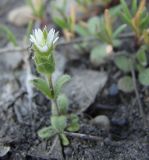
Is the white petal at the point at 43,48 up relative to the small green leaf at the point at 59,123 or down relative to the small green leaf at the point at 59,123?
up

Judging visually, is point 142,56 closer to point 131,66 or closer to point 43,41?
point 131,66

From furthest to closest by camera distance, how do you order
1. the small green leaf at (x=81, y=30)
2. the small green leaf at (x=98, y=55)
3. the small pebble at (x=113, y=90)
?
the small green leaf at (x=81, y=30)
the small green leaf at (x=98, y=55)
the small pebble at (x=113, y=90)

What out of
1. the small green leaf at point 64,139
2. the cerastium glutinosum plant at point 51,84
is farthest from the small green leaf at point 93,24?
the small green leaf at point 64,139

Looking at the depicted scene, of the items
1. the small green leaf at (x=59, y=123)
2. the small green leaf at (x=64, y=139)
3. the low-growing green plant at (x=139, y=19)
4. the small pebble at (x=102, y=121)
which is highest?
the low-growing green plant at (x=139, y=19)

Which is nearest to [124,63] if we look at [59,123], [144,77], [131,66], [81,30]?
[131,66]

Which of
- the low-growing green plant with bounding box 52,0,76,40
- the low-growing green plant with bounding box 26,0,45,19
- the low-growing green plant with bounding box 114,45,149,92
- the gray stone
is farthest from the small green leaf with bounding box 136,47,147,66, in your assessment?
the low-growing green plant with bounding box 26,0,45,19

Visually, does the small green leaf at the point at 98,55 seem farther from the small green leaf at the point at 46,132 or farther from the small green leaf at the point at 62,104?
the small green leaf at the point at 46,132

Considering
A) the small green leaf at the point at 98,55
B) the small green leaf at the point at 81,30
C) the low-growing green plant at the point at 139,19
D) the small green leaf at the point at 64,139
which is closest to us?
the small green leaf at the point at 64,139
